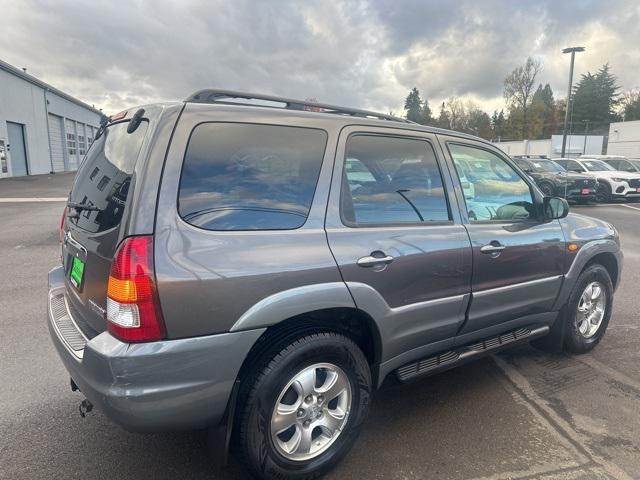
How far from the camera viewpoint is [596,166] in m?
18.9

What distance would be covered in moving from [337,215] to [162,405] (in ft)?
3.95

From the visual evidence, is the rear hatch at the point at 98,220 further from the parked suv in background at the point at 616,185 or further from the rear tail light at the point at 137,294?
the parked suv in background at the point at 616,185

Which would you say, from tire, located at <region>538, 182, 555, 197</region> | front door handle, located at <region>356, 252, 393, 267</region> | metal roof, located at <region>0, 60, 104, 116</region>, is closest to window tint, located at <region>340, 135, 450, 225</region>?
front door handle, located at <region>356, 252, 393, 267</region>

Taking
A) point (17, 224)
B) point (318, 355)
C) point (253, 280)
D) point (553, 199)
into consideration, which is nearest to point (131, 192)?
point (253, 280)

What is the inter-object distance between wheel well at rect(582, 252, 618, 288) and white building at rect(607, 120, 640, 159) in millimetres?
43022

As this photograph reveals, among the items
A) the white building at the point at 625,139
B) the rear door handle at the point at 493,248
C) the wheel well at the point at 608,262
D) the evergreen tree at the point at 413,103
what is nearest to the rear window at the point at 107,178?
the rear door handle at the point at 493,248

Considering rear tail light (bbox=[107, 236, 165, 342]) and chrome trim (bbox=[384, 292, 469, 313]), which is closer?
rear tail light (bbox=[107, 236, 165, 342])

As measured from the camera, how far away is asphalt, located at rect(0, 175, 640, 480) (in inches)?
97.2

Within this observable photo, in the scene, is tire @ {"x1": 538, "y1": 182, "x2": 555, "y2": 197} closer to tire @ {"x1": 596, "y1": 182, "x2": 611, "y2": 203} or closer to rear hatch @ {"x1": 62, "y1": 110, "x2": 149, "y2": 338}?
tire @ {"x1": 596, "y1": 182, "x2": 611, "y2": 203}

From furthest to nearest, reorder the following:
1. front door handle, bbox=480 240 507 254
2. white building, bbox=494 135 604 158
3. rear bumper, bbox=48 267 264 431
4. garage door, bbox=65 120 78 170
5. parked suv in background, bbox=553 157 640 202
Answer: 1. white building, bbox=494 135 604 158
2. garage door, bbox=65 120 78 170
3. parked suv in background, bbox=553 157 640 202
4. front door handle, bbox=480 240 507 254
5. rear bumper, bbox=48 267 264 431

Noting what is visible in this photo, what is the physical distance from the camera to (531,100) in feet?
205

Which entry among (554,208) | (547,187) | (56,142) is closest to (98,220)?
(554,208)

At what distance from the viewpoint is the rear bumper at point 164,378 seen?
189 centimetres

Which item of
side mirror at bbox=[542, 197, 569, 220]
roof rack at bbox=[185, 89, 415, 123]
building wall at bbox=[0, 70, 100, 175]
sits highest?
building wall at bbox=[0, 70, 100, 175]
